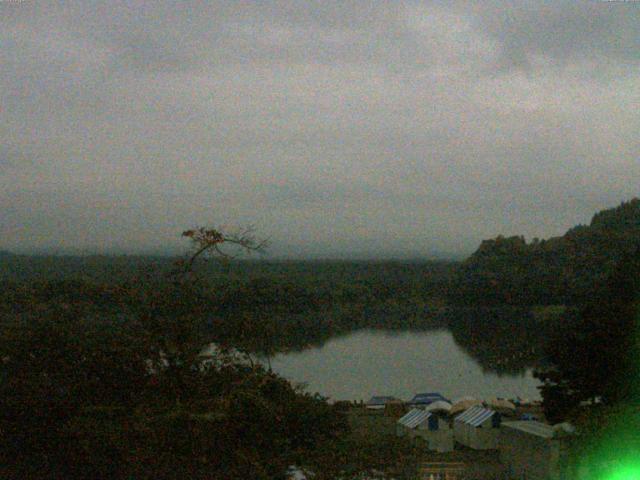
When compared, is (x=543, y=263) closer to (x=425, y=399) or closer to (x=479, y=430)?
(x=425, y=399)

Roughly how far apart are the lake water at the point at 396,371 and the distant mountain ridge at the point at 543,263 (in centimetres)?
1205

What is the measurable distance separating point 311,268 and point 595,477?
48.2 m

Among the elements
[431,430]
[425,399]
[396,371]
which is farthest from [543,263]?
[431,430]

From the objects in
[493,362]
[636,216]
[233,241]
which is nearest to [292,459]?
[233,241]

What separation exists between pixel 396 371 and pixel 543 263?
79.0ft

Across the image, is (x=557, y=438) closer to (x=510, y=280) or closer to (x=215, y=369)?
(x=215, y=369)

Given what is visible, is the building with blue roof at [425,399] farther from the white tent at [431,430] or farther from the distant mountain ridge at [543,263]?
the distant mountain ridge at [543,263]

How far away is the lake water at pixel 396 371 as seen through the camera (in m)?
18.6

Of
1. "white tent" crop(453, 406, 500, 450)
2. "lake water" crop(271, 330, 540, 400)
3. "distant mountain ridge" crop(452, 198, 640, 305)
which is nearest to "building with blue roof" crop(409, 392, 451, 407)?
"lake water" crop(271, 330, 540, 400)

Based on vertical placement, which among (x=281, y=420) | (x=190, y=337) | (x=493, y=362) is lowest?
(x=493, y=362)

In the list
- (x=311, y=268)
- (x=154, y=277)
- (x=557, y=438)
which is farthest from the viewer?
(x=311, y=268)

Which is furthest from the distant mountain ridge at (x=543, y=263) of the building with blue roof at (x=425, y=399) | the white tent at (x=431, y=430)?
the white tent at (x=431, y=430)

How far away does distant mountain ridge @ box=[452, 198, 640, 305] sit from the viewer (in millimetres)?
42812

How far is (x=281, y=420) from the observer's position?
3.38 m
